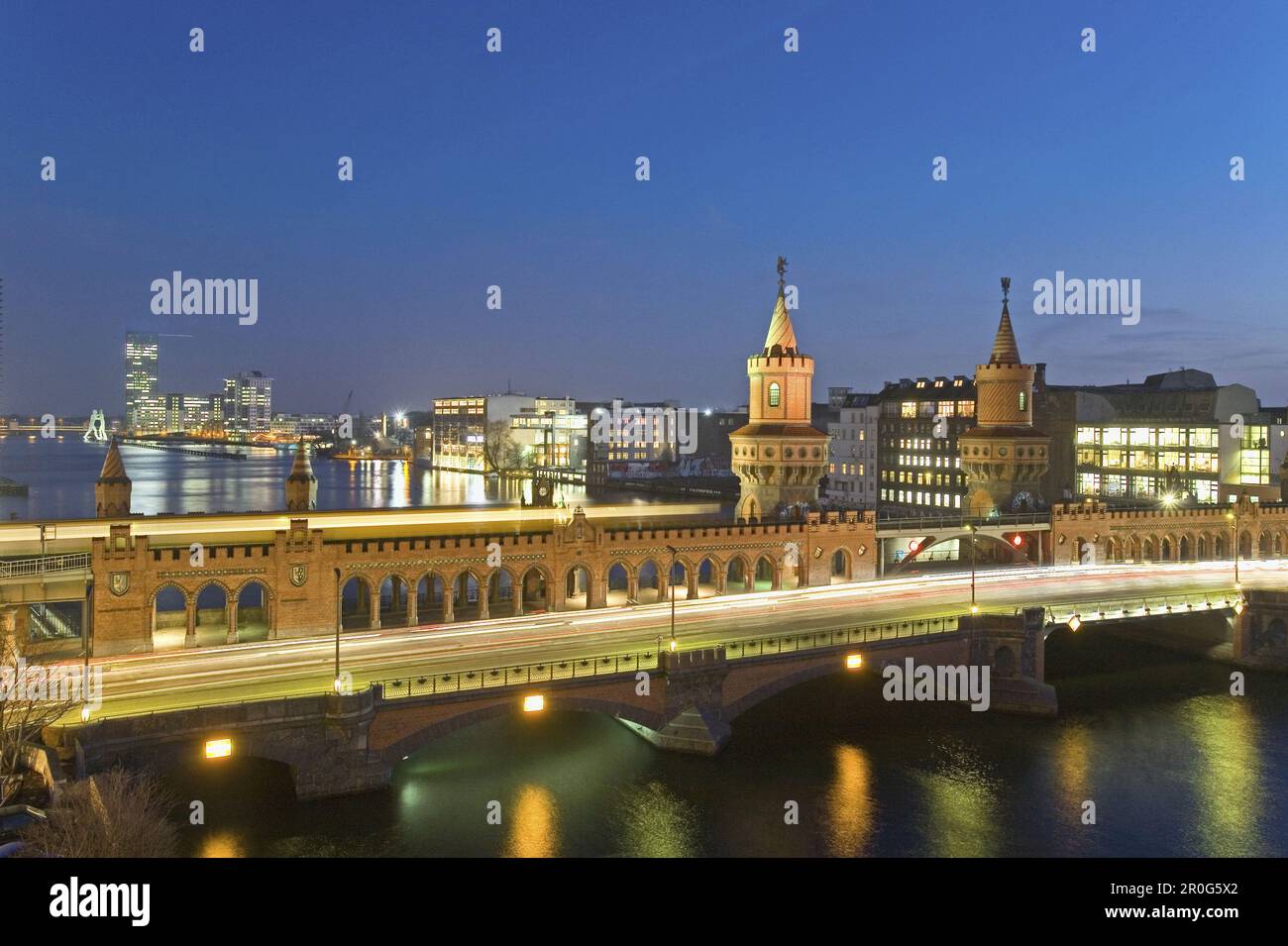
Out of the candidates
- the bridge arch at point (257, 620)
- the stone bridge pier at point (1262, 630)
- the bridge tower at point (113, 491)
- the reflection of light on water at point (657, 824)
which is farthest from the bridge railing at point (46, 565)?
the stone bridge pier at point (1262, 630)

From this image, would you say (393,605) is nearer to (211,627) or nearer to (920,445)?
(211,627)

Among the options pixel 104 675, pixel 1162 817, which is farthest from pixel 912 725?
pixel 104 675

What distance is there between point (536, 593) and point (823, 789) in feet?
84.5

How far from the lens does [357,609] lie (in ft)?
198

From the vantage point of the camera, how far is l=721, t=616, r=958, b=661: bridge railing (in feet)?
159

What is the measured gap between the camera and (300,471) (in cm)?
5969

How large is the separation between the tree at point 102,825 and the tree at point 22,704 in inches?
88.5

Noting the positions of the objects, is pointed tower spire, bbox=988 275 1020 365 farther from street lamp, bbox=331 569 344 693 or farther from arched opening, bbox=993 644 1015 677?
street lamp, bbox=331 569 344 693

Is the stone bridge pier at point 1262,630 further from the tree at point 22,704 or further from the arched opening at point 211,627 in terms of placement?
the tree at point 22,704

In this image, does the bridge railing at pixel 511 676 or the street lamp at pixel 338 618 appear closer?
the street lamp at pixel 338 618

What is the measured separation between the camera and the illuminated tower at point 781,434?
71.1m

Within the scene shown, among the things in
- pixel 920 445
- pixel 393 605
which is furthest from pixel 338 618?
pixel 920 445

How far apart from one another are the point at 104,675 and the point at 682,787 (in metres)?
23.1
